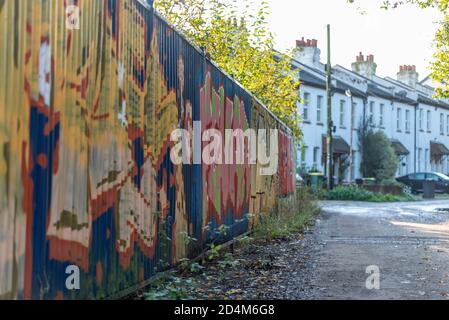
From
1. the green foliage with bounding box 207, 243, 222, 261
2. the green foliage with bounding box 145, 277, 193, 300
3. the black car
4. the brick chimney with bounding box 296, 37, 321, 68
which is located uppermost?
the brick chimney with bounding box 296, 37, 321, 68

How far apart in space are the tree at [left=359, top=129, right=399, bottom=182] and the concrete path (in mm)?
23942

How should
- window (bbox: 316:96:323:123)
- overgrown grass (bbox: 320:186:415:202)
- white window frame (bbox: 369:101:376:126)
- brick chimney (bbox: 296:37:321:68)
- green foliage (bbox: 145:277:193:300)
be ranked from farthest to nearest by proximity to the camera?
white window frame (bbox: 369:101:376:126), brick chimney (bbox: 296:37:321:68), window (bbox: 316:96:323:123), overgrown grass (bbox: 320:186:415:202), green foliage (bbox: 145:277:193:300)

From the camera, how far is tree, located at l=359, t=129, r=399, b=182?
42.2 metres

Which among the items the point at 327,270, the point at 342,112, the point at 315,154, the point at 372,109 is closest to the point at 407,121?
the point at 372,109

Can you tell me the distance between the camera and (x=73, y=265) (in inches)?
197

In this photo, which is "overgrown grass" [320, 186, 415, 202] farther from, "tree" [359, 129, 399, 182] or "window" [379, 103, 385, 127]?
"window" [379, 103, 385, 127]

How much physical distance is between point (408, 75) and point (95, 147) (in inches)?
2236

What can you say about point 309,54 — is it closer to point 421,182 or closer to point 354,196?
point 421,182

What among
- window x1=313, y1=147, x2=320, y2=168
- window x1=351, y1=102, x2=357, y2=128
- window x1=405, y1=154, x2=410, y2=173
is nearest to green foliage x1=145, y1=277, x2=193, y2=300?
window x1=313, y1=147, x2=320, y2=168

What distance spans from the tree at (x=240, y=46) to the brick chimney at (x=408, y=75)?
39402 millimetres

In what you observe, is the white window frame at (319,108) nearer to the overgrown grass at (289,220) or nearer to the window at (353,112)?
the window at (353,112)

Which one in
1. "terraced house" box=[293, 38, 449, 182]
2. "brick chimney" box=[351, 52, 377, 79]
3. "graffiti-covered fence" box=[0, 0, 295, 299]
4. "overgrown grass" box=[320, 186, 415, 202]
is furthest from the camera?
"brick chimney" box=[351, 52, 377, 79]
